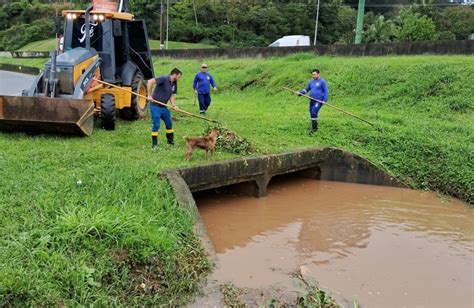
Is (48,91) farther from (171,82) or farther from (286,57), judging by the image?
(286,57)

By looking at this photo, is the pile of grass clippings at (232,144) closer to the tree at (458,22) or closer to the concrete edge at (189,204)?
the concrete edge at (189,204)

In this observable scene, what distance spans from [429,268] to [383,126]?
18.8 feet

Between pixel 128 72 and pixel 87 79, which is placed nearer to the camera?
pixel 87 79

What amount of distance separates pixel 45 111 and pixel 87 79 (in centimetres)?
132

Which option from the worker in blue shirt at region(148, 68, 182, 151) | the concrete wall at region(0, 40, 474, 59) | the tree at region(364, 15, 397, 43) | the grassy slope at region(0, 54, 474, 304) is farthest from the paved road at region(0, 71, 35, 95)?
the tree at region(364, 15, 397, 43)

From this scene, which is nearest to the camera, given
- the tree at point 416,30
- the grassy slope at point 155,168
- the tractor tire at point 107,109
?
the grassy slope at point 155,168

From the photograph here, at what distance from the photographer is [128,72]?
37.4 feet

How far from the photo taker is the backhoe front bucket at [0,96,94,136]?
8555 mm

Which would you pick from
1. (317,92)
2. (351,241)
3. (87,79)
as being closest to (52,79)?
(87,79)

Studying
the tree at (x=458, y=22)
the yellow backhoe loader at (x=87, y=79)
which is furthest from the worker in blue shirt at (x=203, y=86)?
the tree at (x=458, y=22)

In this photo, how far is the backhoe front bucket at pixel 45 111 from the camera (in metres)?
8.55

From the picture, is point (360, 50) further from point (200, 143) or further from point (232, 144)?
point (200, 143)

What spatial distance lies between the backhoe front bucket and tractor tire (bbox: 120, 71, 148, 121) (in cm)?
262

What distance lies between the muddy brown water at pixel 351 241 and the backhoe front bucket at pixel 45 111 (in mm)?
2745
